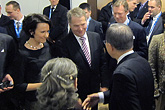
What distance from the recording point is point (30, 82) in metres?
2.25

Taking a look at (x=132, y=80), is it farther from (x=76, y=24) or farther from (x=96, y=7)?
(x=96, y=7)

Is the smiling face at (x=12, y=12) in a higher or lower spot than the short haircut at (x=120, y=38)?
higher

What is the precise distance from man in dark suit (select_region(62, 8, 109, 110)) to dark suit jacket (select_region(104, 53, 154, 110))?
67cm

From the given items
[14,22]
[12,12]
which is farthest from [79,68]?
[12,12]

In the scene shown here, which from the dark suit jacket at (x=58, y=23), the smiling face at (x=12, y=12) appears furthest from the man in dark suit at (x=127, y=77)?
the smiling face at (x=12, y=12)

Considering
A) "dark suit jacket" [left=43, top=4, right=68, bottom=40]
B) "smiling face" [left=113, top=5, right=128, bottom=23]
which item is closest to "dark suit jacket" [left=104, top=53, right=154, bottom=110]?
"smiling face" [left=113, top=5, right=128, bottom=23]

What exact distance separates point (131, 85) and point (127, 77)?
0.22ft

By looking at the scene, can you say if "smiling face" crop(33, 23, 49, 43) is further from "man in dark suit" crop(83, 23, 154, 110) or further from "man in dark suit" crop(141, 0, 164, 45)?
"man in dark suit" crop(141, 0, 164, 45)

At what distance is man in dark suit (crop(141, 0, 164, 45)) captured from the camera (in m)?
3.68

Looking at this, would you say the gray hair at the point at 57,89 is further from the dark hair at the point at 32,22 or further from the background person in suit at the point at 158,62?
the background person in suit at the point at 158,62

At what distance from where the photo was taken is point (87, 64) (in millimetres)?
2393

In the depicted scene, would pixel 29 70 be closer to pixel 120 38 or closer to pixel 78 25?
pixel 78 25

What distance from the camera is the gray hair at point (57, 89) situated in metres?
1.27

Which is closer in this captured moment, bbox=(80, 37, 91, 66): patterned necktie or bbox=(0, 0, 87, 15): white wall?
bbox=(80, 37, 91, 66): patterned necktie
